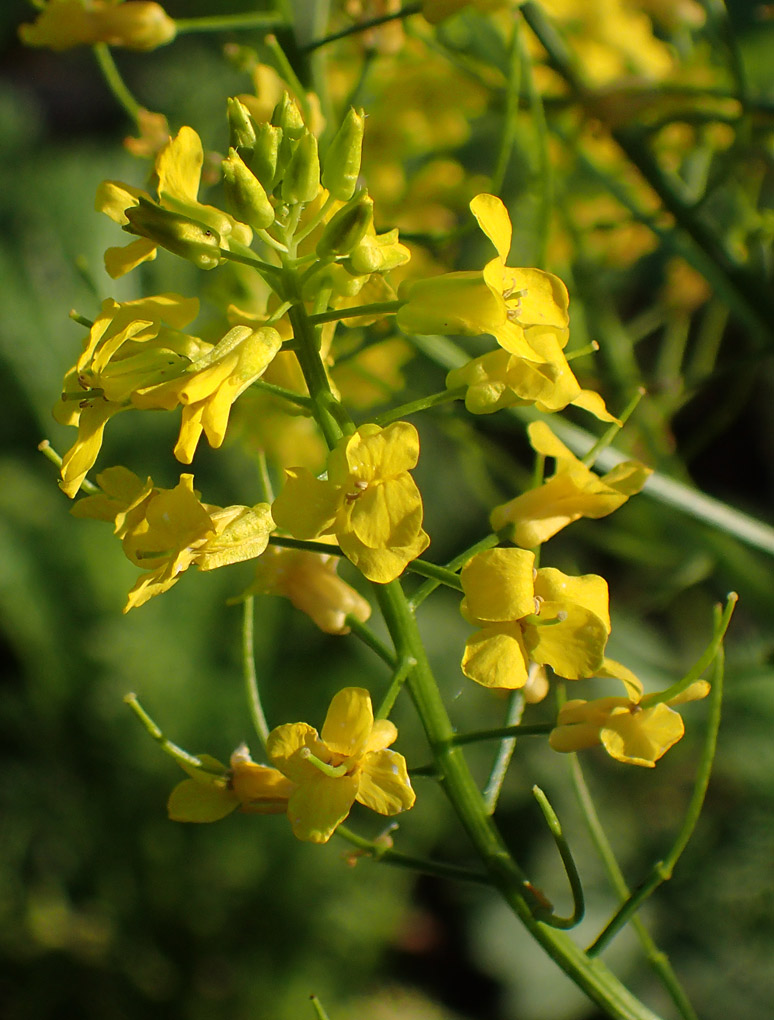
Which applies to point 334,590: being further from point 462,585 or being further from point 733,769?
point 733,769

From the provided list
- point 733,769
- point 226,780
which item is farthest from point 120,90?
point 733,769

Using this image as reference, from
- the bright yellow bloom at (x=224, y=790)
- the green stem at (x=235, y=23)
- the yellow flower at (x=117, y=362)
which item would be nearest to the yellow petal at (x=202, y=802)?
the bright yellow bloom at (x=224, y=790)

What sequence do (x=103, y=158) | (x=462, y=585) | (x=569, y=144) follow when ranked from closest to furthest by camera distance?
(x=462, y=585), (x=569, y=144), (x=103, y=158)

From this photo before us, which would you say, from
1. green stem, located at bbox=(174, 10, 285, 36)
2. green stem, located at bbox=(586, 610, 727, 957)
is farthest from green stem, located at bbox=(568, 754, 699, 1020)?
green stem, located at bbox=(174, 10, 285, 36)

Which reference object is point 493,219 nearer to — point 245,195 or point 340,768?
point 245,195

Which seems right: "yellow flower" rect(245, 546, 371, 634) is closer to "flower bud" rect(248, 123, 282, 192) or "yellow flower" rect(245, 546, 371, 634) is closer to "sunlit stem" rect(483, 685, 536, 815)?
"sunlit stem" rect(483, 685, 536, 815)

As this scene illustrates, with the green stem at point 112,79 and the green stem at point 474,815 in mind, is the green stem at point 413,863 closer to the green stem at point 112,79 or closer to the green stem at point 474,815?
the green stem at point 474,815
